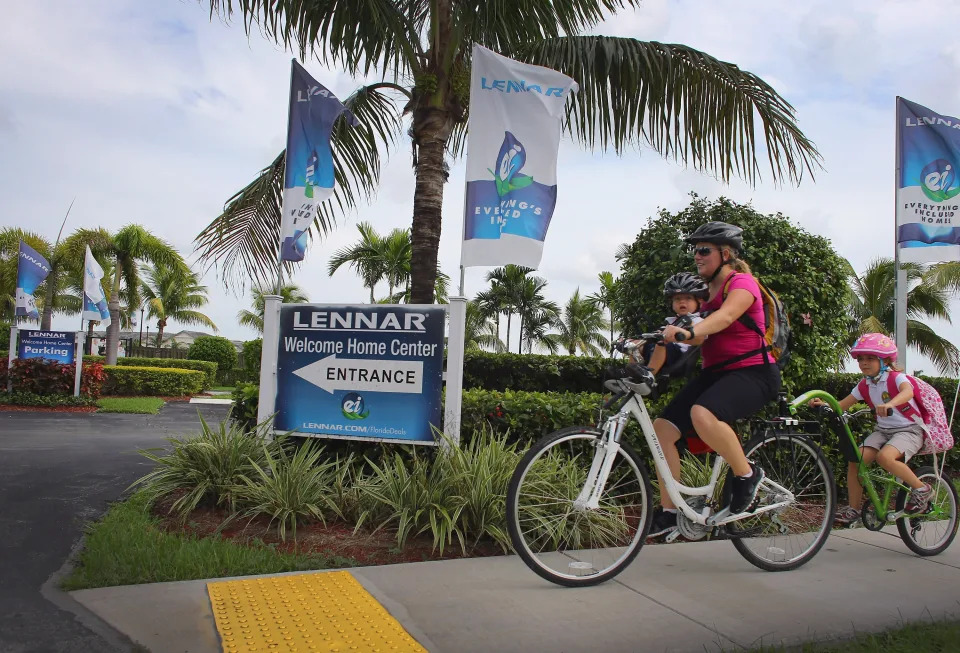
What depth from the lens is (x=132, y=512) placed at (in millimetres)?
5016

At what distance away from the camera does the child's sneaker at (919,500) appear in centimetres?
475

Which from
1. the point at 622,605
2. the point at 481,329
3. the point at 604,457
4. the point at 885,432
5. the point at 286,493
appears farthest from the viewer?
the point at 481,329

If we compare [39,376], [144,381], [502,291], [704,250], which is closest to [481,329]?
[502,291]

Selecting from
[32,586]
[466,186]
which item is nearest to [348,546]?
[32,586]

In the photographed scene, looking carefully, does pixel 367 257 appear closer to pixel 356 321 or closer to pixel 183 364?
pixel 183 364

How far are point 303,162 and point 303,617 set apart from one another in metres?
4.58

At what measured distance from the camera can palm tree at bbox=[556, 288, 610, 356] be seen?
Result: 42156mm

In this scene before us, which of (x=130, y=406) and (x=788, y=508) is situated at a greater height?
(x=788, y=508)

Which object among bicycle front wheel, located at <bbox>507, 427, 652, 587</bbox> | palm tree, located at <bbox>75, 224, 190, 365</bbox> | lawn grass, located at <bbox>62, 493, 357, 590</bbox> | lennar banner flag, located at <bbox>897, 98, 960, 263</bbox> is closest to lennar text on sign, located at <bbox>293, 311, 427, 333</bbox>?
bicycle front wheel, located at <bbox>507, 427, 652, 587</bbox>

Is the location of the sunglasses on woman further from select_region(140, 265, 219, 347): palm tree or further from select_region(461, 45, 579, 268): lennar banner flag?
select_region(140, 265, 219, 347): palm tree

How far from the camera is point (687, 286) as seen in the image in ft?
13.1

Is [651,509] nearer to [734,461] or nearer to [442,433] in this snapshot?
[734,461]

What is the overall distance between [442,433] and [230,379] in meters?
32.8

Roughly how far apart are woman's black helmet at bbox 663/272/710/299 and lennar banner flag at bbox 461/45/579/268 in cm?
208
